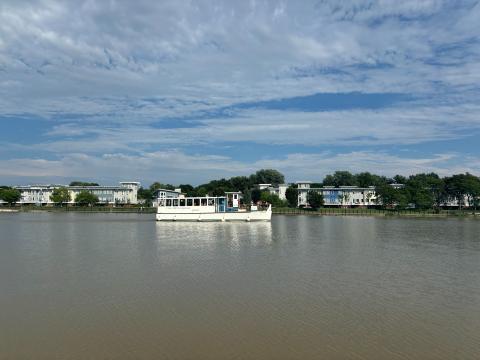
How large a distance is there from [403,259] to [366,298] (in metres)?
11.9

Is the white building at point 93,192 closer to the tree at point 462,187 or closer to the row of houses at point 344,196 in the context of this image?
the row of houses at point 344,196

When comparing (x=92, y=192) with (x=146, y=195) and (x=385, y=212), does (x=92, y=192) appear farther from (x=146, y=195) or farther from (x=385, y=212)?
(x=385, y=212)

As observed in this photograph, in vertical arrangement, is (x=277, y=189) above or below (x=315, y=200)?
above

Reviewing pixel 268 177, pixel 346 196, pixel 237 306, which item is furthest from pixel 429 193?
pixel 237 306

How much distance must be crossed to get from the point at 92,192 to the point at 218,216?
10125cm

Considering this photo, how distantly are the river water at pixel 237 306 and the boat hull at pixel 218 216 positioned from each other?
3889cm

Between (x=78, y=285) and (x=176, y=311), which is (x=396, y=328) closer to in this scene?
(x=176, y=311)

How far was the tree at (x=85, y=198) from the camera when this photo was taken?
143 meters

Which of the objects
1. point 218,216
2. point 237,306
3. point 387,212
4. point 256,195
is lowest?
point 237,306

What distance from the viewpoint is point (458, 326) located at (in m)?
13.3

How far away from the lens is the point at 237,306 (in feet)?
50.3

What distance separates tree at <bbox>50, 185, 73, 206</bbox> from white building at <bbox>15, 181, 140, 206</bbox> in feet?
9.63

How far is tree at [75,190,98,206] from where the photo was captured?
143375mm

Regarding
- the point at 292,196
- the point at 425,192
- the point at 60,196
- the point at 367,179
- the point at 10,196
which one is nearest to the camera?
the point at 425,192
